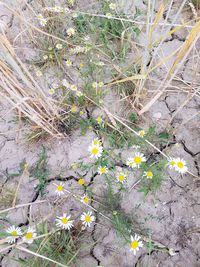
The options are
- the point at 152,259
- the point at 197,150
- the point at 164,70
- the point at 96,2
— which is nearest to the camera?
the point at 152,259

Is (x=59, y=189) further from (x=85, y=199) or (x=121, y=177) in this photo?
(x=121, y=177)

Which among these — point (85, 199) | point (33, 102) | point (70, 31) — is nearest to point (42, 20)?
point (70, 31)

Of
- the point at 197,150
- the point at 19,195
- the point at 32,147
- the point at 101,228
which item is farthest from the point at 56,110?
the point at 197,150

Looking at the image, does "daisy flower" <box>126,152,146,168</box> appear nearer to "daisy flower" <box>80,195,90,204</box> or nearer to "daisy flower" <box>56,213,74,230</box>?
"daisy flower" <box>80,195,90,204</box>

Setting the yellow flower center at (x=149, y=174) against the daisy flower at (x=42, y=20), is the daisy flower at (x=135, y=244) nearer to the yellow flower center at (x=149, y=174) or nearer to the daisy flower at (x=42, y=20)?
the yellow flower center at (x=149, y=174)

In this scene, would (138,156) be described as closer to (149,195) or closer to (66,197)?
(149,195)

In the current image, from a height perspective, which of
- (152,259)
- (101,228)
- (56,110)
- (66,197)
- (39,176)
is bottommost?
(152,259)

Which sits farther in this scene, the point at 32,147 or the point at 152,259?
the point at 32,147
